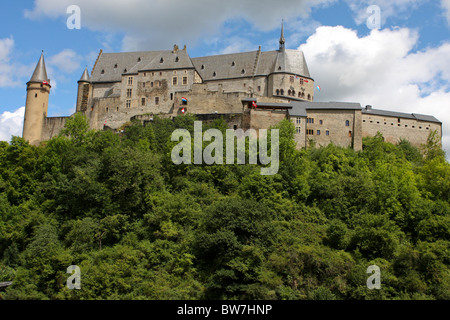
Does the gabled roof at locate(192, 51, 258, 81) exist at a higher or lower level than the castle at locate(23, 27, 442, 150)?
higher

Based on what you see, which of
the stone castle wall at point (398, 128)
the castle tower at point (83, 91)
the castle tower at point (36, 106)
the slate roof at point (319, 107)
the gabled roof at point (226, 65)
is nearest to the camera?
the slate roof at point (319, 107)

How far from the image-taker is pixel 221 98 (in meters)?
56.4

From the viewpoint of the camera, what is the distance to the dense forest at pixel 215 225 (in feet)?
91.1

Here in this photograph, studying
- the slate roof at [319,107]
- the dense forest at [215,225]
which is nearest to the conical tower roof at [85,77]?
the dense forest at [215,225]

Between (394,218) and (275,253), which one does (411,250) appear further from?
(275,253)

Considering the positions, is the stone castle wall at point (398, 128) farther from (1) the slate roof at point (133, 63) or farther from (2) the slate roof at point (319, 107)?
(1) the slate roof at point (133, 63)

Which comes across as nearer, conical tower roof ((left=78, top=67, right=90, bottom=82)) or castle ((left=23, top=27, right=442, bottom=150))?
castle ((left=23, top=27, right=442, bottom=150))

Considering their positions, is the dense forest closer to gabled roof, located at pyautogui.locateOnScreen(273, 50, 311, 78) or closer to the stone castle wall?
the stone castle wall

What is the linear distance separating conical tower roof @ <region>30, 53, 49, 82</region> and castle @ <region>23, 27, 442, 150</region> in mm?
121

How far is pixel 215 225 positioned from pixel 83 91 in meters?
44.5

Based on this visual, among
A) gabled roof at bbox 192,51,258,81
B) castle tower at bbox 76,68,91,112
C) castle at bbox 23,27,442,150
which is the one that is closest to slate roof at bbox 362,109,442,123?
castle at bbox 23,27,442,150

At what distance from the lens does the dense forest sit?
91.1 ft

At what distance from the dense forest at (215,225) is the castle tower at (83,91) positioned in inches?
900

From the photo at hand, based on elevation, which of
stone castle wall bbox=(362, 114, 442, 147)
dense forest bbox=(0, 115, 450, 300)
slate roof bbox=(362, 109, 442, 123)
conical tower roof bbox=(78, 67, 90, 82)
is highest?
conical tower roof bbox=(78, 67, 90, 82)
